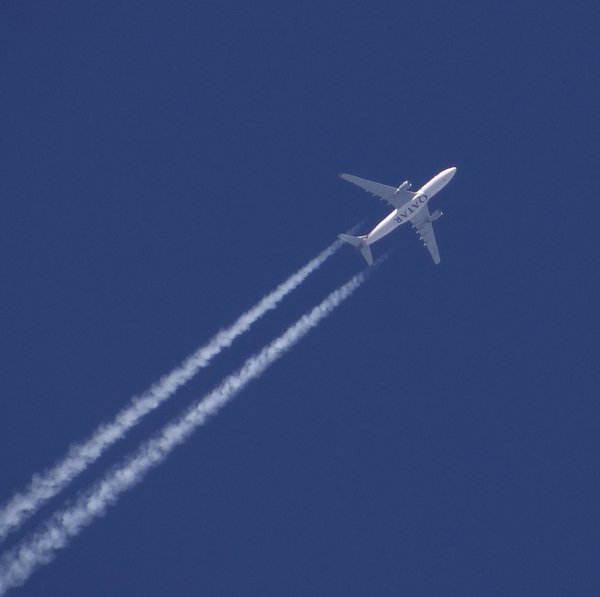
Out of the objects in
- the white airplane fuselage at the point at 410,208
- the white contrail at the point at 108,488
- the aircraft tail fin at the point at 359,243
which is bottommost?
the white contrail at the point at 108,488

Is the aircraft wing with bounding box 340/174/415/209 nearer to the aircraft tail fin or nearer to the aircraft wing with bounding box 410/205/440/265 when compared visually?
the aircraft wing with bounding box 410/205/440/265

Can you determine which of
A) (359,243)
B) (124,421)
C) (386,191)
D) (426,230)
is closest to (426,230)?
(426,230)

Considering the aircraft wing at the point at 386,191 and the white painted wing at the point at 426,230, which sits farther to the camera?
the white painted wing at the point at 426,230

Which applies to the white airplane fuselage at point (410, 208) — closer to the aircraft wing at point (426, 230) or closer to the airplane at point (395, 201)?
the airplane at point (395, 201)

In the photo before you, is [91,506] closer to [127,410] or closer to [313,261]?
[127,410]

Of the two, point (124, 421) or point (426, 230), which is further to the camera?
point (426, 230)

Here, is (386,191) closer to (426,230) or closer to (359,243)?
(359,243)

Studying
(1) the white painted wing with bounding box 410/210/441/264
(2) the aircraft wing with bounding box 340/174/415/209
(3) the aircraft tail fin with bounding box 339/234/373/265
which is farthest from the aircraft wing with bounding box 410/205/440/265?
(3) the aircraft tail fin with bounding box 339/234/373/265

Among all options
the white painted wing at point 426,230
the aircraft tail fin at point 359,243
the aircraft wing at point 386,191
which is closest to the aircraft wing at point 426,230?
the white painted wing at point 426,230
